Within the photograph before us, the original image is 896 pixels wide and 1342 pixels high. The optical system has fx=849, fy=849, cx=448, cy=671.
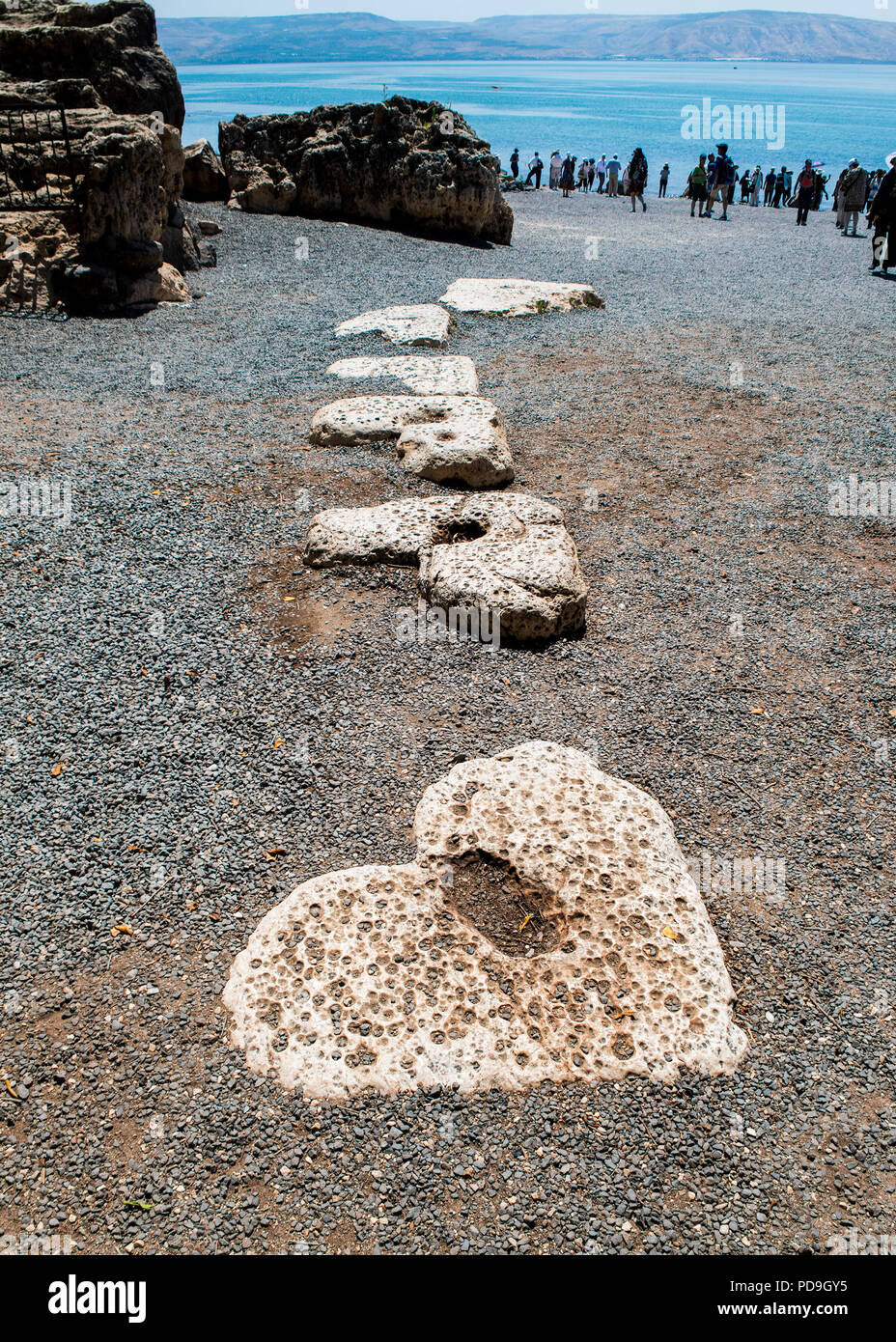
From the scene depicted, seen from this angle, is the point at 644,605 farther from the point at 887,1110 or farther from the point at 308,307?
the point at 308,307

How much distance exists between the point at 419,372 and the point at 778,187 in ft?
109

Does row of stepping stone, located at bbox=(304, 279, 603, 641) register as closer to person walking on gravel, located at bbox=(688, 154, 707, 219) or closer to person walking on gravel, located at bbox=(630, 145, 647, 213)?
person walking on gravel, located at bbox=(688, 154, 707, 219)

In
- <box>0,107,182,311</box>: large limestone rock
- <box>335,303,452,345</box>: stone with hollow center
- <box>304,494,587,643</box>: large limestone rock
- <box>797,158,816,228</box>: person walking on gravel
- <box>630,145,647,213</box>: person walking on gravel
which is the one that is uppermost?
<box>630,145,647,213</box>: person walking on gravel

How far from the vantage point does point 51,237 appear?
14594 millimetres

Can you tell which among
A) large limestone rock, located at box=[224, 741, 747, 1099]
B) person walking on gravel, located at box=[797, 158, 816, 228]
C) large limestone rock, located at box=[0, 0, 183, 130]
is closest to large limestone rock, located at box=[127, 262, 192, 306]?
large limestone rock, located at box=[0, 0, 183, 130]

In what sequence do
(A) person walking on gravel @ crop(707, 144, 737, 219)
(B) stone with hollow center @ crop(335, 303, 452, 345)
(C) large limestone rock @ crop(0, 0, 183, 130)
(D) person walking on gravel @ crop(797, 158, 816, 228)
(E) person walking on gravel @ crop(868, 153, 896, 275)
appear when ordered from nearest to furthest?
(B) stone with hollow center @ crop(335, 303, 452, 345) < (C) large limestone rock @ crop(0, 0, 183, 130) < (E) person walking on gravel @ crop(868, 153, 896, 275) < (D) person walking on gravel @ crop(797, 158, 816, 228) < (A) person walking on gravel @ crop(707, 144, 737, 219)

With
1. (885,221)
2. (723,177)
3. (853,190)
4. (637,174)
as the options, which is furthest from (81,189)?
(637,174)

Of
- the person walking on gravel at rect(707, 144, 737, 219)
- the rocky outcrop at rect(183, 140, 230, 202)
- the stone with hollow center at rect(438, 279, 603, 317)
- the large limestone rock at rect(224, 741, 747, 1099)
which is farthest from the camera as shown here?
the person walking on gravel at rect(707, 144, 737, 219)

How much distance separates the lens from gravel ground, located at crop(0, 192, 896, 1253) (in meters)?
3.49

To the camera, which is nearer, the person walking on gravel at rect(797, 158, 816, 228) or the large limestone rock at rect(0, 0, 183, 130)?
the large limestone rock at rect(0, 0, 183, 130)

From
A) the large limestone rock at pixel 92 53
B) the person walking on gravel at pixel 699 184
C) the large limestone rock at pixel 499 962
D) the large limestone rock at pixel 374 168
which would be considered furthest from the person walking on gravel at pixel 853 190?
the large limestone rock at pixel 499 962

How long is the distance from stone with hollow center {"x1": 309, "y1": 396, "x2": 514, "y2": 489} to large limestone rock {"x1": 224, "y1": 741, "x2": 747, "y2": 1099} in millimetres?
5228

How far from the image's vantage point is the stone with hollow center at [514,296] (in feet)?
51.3

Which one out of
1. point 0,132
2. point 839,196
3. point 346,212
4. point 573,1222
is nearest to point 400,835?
point 573,1222
